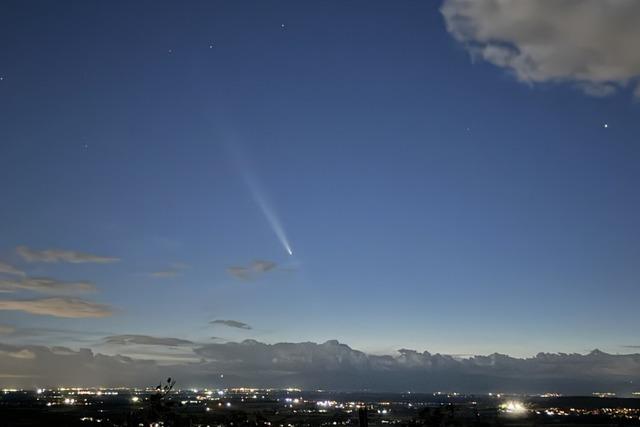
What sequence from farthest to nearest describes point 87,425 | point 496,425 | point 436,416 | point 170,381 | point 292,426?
point 496,425 → point 292,426 → point 87,425 → point 436,416 → point 170,381

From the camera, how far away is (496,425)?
5325 inches

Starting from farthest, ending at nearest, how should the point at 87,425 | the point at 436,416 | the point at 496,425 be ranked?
the point at 496,425, the point at 87,425, the point at 436,416

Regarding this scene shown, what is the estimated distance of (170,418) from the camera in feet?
61.5

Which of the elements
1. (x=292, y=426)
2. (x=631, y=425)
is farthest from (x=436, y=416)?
(x=631, y=425)

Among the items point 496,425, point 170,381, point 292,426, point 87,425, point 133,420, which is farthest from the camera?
point 496,425

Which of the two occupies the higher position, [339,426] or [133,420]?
[133,420]

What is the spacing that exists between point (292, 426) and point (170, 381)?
110 m

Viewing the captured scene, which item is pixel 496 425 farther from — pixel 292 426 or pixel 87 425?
pixel 87 425

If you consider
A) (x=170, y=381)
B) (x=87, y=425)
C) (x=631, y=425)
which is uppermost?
(x=170, y=381)

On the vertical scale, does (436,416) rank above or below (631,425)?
above

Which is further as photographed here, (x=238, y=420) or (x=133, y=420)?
(x=238, y=420)

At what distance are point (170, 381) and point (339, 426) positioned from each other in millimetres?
116747

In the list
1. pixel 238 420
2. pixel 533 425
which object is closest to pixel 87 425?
pixel 238 420

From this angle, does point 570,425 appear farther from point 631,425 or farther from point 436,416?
point 436,416
